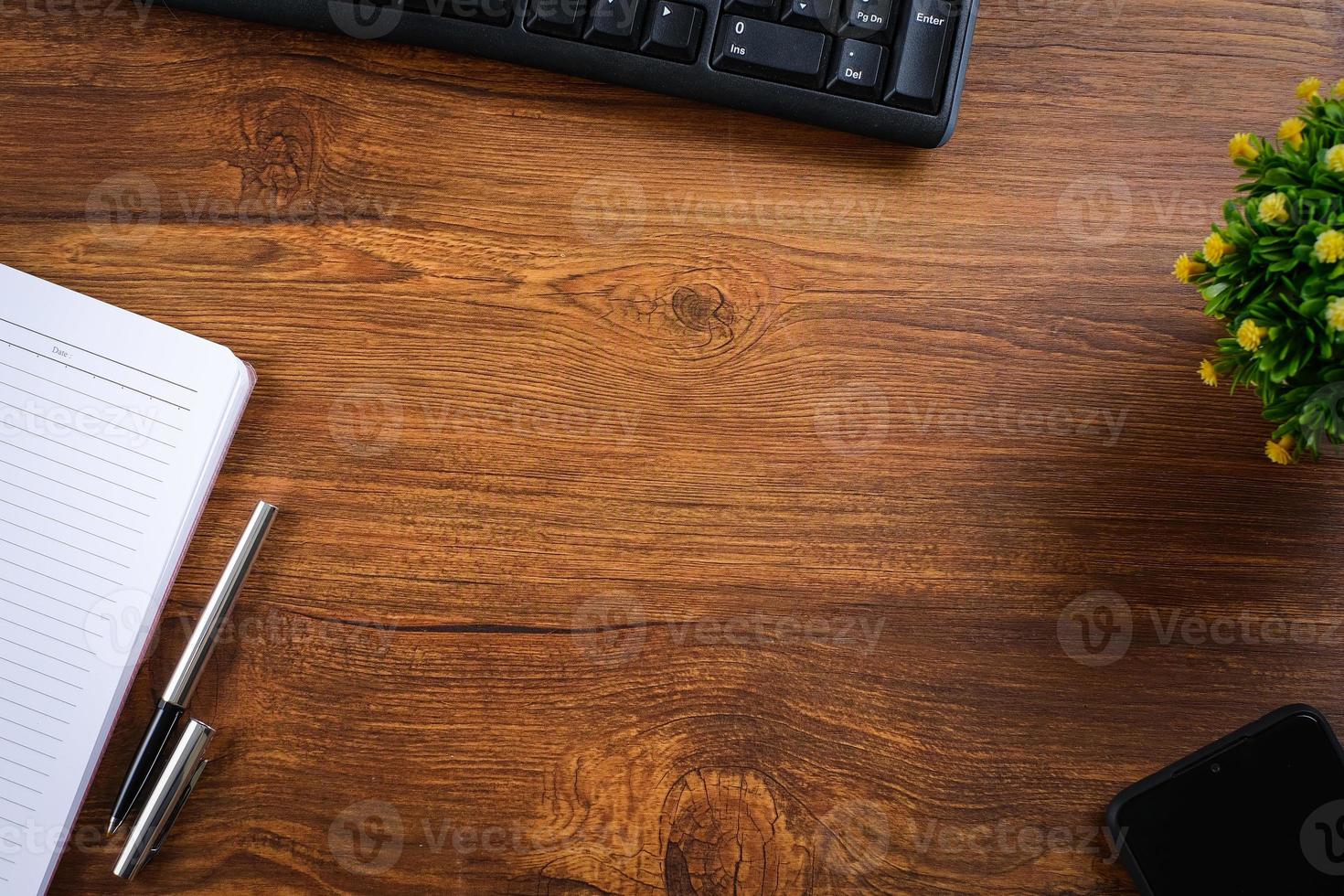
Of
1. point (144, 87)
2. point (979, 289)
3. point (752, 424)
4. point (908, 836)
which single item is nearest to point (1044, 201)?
point (979, 289)

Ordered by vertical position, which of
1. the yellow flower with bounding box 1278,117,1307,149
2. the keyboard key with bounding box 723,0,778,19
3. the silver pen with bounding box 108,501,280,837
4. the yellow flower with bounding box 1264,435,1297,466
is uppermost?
the keyboard key with bounding box 723,0,778,19

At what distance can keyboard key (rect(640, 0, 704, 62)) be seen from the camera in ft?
1.93

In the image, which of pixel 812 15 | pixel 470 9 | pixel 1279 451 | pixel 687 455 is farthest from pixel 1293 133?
pixel 470 9

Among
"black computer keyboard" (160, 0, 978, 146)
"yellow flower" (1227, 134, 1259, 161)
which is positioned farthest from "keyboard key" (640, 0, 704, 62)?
"yellow flower" (1227, 134, 1259, 161)

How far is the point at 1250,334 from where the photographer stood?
48cm

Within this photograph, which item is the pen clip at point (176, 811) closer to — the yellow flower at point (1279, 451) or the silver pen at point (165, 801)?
the silver pen at point (165, 801)

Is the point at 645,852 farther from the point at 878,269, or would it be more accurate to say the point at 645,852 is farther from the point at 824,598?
the point at 878,269

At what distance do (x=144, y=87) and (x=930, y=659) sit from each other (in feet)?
2.18

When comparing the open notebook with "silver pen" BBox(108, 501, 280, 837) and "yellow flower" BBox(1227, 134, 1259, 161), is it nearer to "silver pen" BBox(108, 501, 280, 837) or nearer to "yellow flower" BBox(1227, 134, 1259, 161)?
"silver pen" BBox(108, 501, 280, 837)

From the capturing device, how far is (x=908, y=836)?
0.58 m

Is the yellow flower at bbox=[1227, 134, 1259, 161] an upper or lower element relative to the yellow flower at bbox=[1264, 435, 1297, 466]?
upper

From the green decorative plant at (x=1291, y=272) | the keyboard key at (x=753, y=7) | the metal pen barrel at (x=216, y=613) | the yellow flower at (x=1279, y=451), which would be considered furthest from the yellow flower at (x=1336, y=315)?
the metal pen barrel at (x=216, y=613)

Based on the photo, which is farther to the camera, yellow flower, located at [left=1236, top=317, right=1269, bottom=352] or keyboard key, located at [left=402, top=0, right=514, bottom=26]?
keyboard key, located at [left=402, top=0, right=514, bottom=26]

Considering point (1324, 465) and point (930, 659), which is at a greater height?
point (1324, 465)
